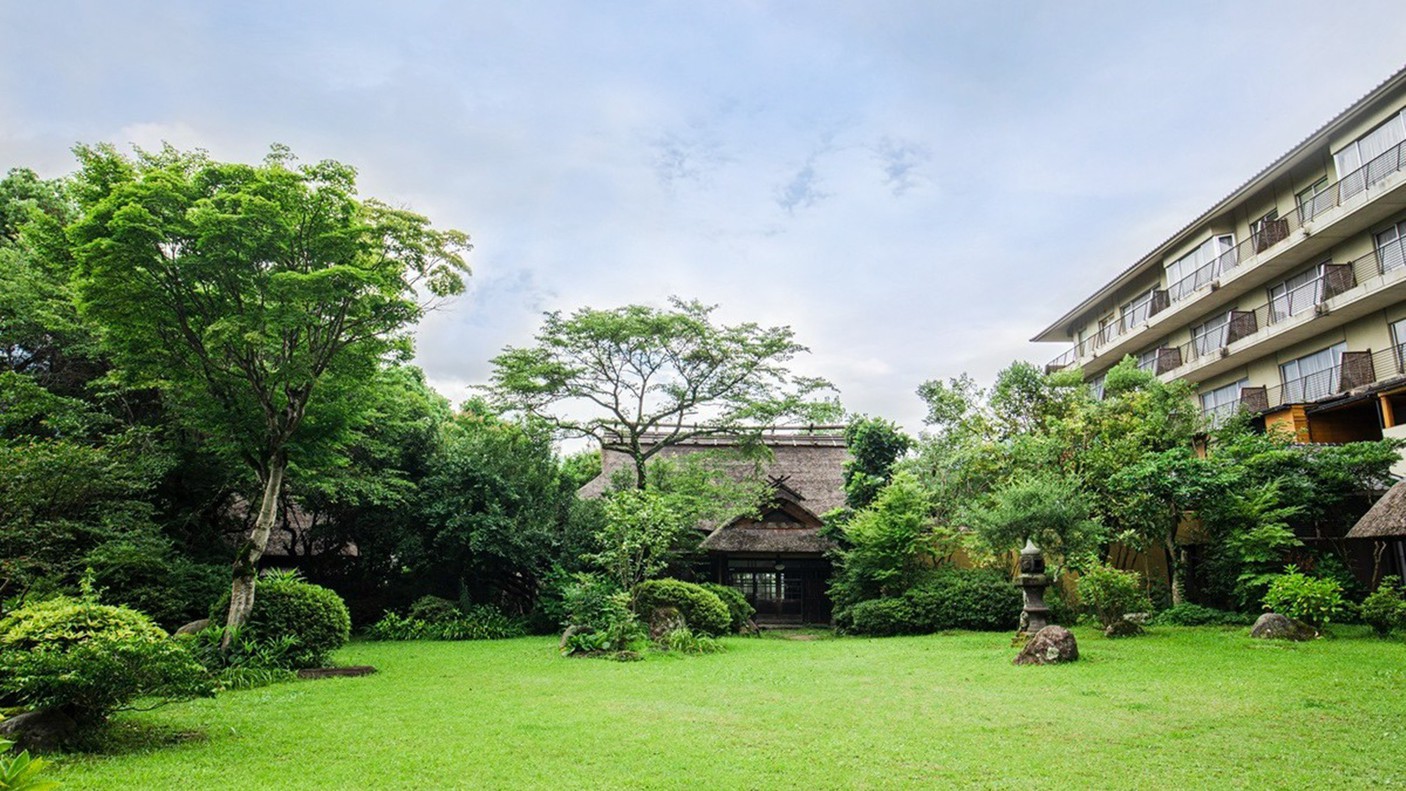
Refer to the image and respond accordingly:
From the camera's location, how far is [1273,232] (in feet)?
65.6

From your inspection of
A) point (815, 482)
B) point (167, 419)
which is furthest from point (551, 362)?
point (815, 482)

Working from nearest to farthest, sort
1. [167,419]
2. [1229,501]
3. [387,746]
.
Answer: [387,746]
[1229,501]
[167,419]

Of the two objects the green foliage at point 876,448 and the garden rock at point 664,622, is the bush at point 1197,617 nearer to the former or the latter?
the green foliage at point 876,448

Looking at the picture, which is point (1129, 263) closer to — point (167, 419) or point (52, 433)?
point (167, 419)

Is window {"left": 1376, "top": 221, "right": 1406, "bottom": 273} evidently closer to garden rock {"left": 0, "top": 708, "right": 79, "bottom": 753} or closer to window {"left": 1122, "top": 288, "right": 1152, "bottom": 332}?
window {"left": 1122, "top": 288, "right": 1152, "bottom": 332}

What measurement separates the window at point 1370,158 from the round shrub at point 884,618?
14.0 meters

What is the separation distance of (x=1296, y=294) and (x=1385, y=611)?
11573 mm

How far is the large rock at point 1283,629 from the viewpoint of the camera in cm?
1165

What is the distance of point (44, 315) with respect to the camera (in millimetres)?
14031

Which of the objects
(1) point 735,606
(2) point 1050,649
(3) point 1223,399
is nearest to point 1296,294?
(3) point 1223,399

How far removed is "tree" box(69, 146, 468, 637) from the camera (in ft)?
34.6

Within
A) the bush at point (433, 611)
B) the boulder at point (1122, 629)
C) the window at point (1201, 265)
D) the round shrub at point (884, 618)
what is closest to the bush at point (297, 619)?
the bush at point (433, 611)

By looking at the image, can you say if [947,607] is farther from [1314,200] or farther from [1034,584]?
[1314,200]

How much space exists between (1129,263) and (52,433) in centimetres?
3027
